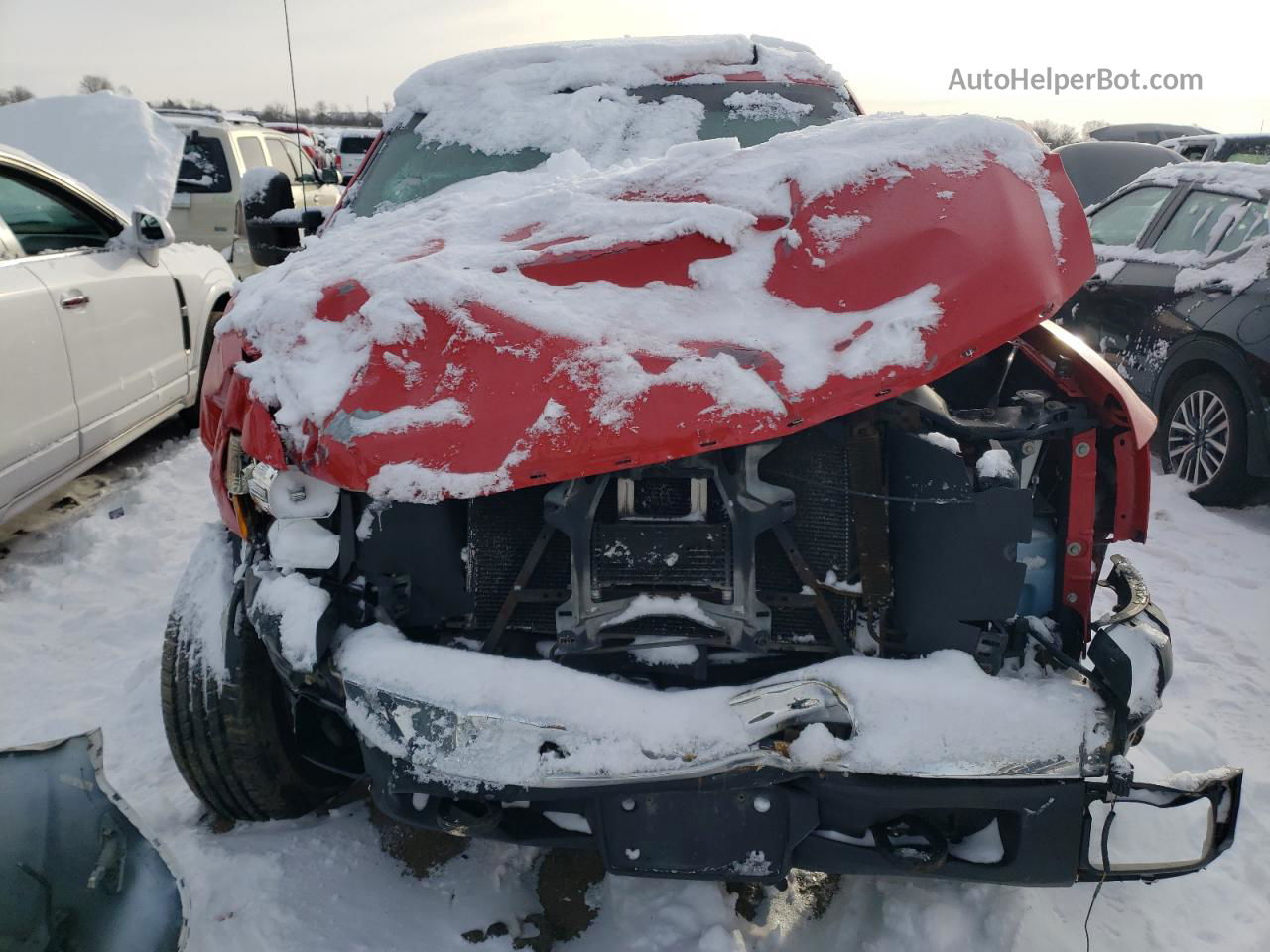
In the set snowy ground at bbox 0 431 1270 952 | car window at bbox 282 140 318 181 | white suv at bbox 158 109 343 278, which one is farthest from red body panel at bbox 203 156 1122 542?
car window at bbox 282 140 318 181

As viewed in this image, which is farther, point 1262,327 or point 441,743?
point 1262,327

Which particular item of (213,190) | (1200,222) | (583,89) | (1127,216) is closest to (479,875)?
(583,89)

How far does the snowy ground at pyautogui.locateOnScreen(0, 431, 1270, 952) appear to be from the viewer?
6.68 feet

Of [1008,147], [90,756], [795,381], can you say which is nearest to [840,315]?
[795,381]

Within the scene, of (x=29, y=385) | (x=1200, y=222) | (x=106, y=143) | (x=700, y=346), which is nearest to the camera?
(x=700, y=346)

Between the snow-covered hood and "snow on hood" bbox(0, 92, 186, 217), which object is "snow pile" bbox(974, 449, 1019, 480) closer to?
the snow-covered hood

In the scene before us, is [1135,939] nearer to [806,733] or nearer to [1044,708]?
[1044,708]

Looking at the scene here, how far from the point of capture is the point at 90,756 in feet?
5.78

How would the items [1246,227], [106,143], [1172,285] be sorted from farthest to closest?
[106,143] < [1172,285] < [1246,227]

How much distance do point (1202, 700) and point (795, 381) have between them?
2308mm

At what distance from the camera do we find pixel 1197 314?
4.80 metres

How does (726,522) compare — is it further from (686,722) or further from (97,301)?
(97,301)

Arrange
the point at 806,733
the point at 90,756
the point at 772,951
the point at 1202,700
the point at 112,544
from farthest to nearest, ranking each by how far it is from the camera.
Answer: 1. the point at 112,544
2. the point at 1202,700
3. the point at 772,951
4. the point at 90,756
5. the point at 806,733

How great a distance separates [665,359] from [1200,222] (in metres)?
4.75
